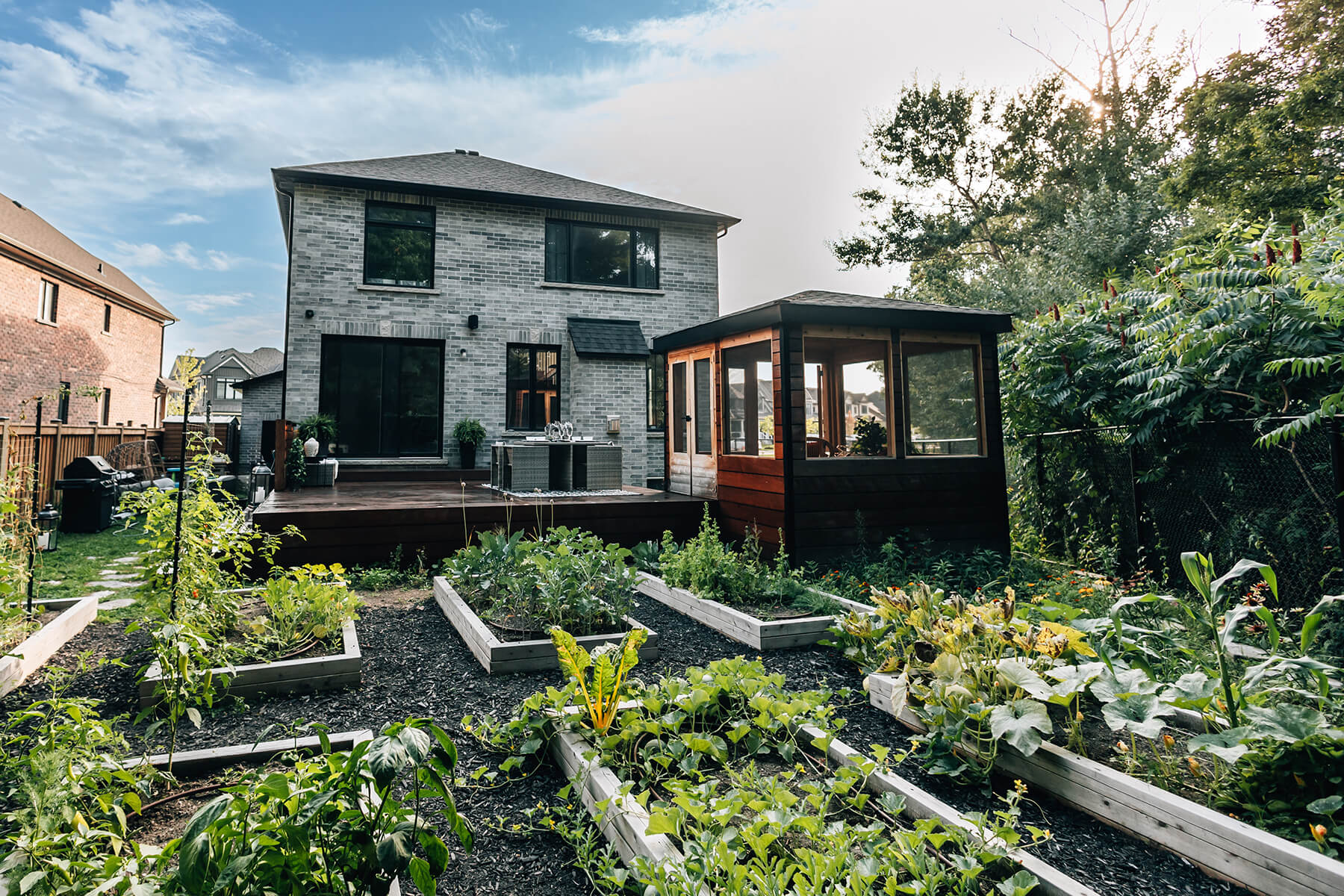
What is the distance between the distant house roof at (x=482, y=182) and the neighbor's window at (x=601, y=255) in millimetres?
484

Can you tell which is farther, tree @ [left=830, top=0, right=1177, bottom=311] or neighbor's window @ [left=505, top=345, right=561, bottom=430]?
tree @ [left=830, top=0, right=1177, bottom=311]

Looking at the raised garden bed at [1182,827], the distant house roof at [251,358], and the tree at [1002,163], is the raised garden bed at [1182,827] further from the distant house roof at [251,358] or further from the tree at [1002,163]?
the distant house roof at [251,358]

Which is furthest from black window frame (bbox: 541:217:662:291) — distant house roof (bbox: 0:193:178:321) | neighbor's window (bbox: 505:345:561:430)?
distant house roof (bbox: 0:193:178:321)

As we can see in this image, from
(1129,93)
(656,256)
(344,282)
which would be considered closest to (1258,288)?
(656,256)

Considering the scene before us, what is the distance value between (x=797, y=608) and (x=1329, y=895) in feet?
10.3

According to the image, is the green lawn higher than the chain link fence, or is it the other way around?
the chain link fence

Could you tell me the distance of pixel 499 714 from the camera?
10.2 ft

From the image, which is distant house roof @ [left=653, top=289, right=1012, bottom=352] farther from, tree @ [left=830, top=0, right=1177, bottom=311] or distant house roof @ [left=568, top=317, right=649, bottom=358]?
tree @ [left=830, top=0, right=1177, bottom=311]

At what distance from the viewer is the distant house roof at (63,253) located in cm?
1737

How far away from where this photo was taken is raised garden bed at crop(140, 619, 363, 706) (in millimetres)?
3131

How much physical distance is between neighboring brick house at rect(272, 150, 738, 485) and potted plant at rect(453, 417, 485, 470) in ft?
0.62

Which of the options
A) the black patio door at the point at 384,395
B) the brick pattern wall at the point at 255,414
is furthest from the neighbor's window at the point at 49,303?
the black patio door at the point at 384,395

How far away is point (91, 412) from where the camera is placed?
67.2ft

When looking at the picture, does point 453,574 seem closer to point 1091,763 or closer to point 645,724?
point 645,724
